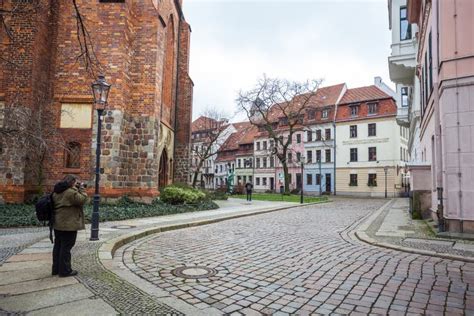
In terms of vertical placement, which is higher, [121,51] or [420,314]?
[121,51]

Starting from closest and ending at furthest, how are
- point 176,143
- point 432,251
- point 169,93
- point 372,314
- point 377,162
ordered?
point 372,314
point 432,251
point 169,93
point 176,143
point 377,162

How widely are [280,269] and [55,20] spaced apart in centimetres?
1631

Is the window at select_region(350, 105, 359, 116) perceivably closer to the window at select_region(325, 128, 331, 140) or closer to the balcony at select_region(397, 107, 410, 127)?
the window at select_region(325, 128, 331, 140)

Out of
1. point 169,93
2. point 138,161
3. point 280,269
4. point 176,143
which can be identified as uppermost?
point 169,93

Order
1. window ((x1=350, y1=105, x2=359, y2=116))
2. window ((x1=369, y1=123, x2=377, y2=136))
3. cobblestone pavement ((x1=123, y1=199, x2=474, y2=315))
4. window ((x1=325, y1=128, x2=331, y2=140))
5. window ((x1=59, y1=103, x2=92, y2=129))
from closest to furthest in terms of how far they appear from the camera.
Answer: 1. cobblestone pavement ((x1=123, y1=199, x2=474, y2=315))
2. window ((x1=59, y1=103, x2=92, y2=129))
3. window ((x1=369, y1=123, x2=377, y2=136))
4. window ((x1=350, y1=105, x2=359, y2=116))
5. window ((x1=325, y1=128, x2=331, y2=140))

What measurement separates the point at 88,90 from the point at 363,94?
141 ft

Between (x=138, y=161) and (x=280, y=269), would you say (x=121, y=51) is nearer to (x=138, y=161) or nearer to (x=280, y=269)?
(x=138, y=161)

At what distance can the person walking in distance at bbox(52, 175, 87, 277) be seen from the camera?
5062 millimetres

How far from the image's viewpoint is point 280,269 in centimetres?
582

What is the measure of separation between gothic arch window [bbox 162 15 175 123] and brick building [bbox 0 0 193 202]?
9.74ft

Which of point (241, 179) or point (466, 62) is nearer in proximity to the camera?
point (466, 62)

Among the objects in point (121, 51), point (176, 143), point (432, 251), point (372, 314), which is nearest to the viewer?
point (372, 314)

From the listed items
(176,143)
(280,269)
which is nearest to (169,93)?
(176,143)

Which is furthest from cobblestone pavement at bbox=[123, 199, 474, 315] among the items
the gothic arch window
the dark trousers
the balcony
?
the balcony
